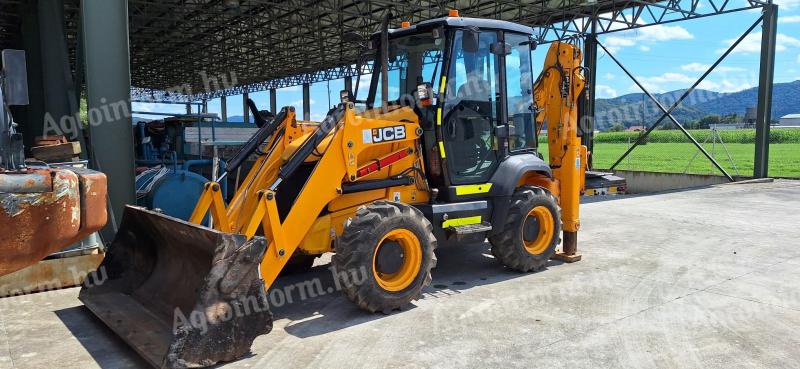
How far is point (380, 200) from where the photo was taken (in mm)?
5148

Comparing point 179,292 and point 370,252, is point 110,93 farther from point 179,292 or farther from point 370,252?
A: point 370,252

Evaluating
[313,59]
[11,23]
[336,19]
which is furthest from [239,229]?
[313,59]

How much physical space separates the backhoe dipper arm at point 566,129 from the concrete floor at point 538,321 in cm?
61

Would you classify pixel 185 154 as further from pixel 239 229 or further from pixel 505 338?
pixel 505 338

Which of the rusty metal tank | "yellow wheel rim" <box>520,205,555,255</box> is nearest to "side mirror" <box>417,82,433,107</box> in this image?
"yellow wheel rim" <box>520,205,555,255</box>

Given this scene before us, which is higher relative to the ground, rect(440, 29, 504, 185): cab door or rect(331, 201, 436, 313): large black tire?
rect(440, 29, 504, 185): cab door

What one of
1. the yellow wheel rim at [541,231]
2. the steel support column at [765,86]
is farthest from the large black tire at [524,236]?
the steel support column at [765,86]

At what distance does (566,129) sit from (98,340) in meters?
5.20

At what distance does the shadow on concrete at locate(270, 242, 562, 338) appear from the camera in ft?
15.1

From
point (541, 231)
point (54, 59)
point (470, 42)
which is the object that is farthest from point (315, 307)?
point (54, 59)

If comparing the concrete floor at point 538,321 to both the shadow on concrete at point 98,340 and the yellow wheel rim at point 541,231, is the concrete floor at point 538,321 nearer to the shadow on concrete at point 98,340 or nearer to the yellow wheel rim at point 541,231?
the shadow on concrete at point 98,340

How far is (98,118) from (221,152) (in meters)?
3.67

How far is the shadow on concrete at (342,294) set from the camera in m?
4.60

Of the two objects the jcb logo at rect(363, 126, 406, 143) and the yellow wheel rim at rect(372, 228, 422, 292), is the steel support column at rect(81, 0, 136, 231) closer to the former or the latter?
the jcb logo at rect(363, 126, 406, 143)
